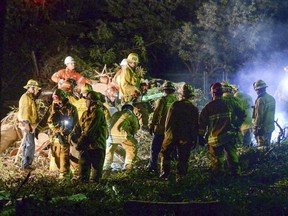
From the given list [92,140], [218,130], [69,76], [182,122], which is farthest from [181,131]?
[69,76]

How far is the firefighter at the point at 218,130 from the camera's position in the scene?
10.2m

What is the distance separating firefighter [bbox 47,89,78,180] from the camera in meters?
10.5

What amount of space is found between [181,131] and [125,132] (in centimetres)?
157

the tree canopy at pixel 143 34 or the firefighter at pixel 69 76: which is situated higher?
the tree canopy at pixel 143 34

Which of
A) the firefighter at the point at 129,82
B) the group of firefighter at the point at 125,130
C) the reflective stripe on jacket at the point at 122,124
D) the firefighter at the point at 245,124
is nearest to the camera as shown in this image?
the group of firefighter at the point at 125,130

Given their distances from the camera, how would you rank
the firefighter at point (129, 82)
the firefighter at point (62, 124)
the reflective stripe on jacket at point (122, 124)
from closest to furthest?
the firefighter at point (62, 124), the reflective stripe on jacket at point (122, 124), the firefighter at point (129, 82)

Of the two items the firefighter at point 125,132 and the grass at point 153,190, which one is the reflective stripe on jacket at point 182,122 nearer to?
the grass at point 153,190

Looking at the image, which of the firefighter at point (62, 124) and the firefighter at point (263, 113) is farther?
the firefighter at point (263, 113)

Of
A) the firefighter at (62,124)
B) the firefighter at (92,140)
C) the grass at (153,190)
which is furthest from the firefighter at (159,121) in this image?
the firefighter at (62,124)

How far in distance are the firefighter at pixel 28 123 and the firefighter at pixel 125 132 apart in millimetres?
1838

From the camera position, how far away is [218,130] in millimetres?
10250

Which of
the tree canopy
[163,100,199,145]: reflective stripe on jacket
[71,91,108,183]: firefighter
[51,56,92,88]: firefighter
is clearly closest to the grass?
[71,91,108,183]: firefighter

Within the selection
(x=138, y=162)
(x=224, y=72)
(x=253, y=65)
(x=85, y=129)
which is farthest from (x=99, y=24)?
(x=85, y=129)

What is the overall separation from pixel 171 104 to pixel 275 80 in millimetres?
14276
